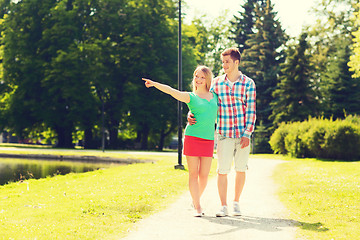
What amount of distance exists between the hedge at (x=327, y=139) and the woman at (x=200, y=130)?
17792mm

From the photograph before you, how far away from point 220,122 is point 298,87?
3336cm

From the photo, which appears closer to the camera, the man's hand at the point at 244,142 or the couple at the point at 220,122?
the couple at the point at 220,122

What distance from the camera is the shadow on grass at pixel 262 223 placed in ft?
19.0

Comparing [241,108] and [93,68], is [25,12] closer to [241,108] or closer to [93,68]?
[93,68]

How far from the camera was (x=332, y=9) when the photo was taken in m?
45.2

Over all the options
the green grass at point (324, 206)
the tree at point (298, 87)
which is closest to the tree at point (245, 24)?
the tree at point (298, 87)

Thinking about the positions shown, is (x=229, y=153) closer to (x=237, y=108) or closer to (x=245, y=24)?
(x=237, y=108)

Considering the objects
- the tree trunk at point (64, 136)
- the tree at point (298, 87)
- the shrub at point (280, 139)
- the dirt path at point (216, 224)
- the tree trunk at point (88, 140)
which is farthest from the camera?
the tree trunk at point (88, 140)

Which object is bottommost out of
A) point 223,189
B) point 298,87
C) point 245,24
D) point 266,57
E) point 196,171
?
point 223,189

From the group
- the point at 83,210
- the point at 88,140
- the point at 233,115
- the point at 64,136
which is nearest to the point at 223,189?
the point at 233,115

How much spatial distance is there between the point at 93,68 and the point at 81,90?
219 cm

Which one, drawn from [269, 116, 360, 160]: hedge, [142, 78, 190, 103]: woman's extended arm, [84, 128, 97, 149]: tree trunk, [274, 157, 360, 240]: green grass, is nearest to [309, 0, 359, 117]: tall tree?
[269, 116, 360, 160]: hedge

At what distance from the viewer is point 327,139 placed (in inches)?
899

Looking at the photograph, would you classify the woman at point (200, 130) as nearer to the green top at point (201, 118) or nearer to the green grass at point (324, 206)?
the green top at point (201, 118)
